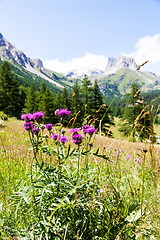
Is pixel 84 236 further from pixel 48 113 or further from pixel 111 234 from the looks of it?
pixel 48 113

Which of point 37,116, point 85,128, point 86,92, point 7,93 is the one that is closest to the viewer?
point 37,116

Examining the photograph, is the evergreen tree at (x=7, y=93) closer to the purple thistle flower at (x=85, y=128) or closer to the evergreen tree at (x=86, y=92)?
the evergreen tree at (x=86, y=92)

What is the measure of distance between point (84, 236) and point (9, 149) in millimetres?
3366

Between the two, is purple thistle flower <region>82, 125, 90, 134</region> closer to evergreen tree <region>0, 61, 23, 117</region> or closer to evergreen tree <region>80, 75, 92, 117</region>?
evergreen tree <region>80, 75, 92, 117</region>

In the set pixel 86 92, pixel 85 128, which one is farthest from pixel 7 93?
pixel 85 128

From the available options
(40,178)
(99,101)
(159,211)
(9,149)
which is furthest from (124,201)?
(99,101)

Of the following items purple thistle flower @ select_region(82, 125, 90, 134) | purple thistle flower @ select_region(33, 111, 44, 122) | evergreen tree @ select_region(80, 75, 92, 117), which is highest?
evergreen tree @ select_region(80, 75, 92, 117)

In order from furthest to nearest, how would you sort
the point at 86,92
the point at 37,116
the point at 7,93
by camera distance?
the point at 7,93
the point at 86,92
the point at 37,116

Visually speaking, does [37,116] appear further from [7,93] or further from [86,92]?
[7,93]

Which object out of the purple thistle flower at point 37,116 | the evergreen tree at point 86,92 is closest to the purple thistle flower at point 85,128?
the purple thistle flower at point 37,116

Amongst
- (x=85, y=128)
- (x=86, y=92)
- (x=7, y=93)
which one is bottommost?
(x=85, y=128)

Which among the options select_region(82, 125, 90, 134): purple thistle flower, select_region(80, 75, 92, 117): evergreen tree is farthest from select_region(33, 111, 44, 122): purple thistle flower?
select_region(80, 75, 92, 117): evergreen tree

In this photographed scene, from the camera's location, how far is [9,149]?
4.07 meters

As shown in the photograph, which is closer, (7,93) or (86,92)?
(86,92)
